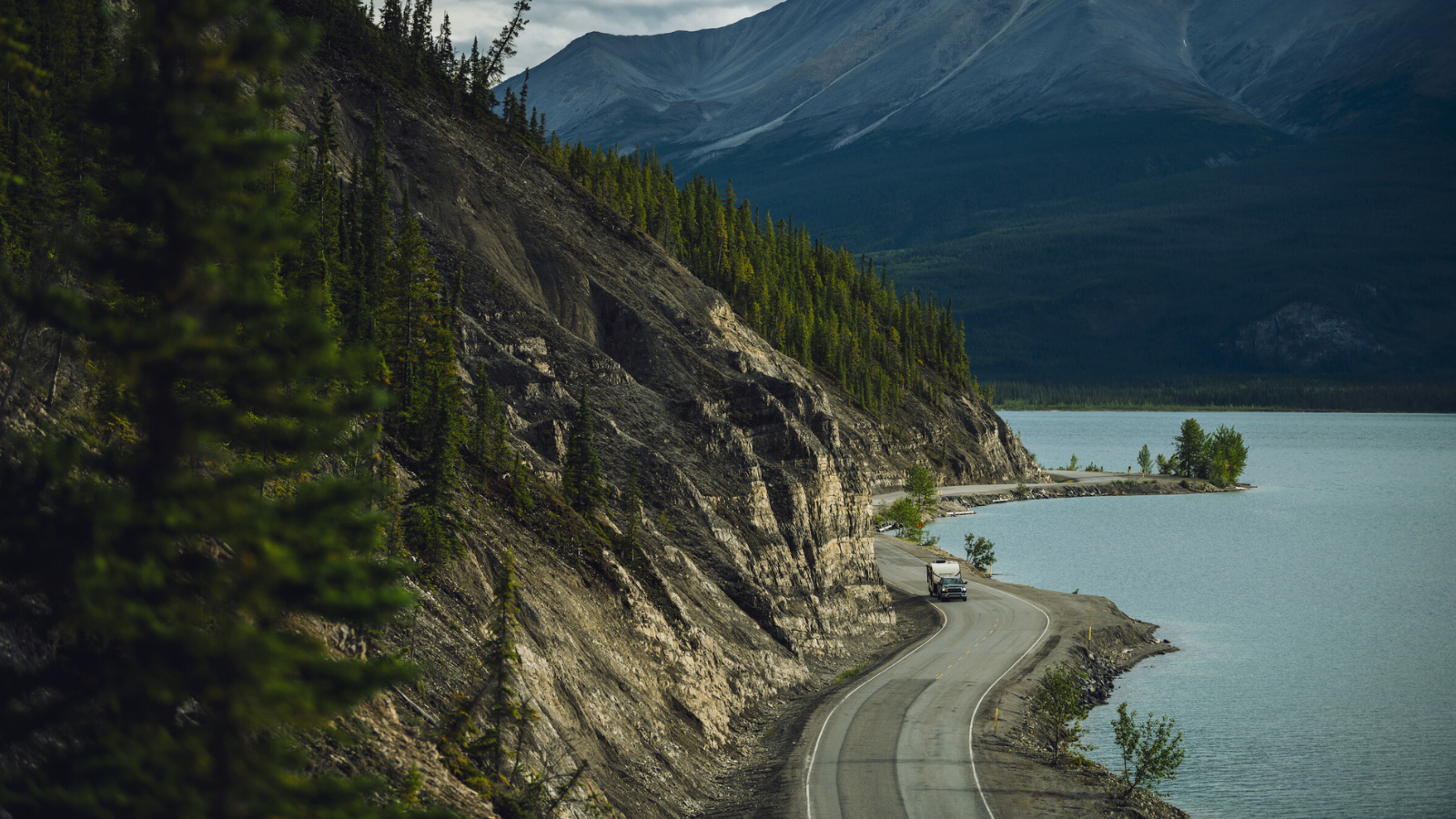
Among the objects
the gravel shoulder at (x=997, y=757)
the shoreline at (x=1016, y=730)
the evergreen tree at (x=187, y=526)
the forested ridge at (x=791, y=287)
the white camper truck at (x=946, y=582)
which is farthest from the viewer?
the forested ridge at (x=791, y=287)

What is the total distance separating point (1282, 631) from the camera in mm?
79312

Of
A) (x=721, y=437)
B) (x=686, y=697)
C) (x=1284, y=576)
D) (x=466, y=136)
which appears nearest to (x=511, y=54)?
(x=466, y=136)

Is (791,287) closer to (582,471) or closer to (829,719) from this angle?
(582,471)

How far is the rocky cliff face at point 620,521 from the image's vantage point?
30.2 metres

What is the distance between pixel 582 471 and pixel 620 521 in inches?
135

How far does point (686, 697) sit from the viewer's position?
3856cm

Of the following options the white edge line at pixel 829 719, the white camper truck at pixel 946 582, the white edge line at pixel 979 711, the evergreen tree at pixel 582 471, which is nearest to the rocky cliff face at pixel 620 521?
the evergreen tree at pixel 582 471

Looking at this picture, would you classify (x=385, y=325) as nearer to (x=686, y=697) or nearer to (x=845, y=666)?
(x=686, y=697)

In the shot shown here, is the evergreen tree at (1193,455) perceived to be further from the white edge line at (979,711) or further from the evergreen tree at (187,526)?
the evergreen tree at (187,526)

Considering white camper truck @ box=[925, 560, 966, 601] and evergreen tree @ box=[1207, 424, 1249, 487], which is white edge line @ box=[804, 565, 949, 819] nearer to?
white camper truck @ box=[925, 560, 966, 601]

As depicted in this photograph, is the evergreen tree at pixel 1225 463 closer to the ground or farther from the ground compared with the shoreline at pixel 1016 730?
farther from the ground

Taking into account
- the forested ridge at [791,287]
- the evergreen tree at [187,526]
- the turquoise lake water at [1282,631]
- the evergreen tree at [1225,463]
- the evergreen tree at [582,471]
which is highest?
the forested ridge at [791,287]

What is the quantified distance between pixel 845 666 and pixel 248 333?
37.6 m

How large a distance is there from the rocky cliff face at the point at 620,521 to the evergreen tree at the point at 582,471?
5.18 ft
